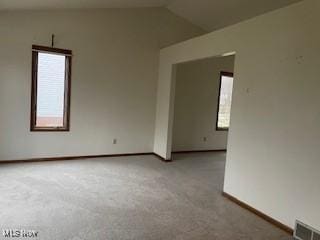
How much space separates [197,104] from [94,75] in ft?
8.52

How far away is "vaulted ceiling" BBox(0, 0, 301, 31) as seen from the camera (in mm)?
4410

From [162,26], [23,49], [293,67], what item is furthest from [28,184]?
[162,26]

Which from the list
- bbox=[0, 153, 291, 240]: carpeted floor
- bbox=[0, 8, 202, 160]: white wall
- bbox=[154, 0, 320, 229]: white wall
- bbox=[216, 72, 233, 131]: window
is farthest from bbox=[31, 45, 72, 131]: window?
bbox=[216, 72, 233, 131]: window

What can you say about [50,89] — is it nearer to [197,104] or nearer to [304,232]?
[197,104]

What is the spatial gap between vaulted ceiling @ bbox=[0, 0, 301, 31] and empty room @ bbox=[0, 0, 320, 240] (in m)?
0.04

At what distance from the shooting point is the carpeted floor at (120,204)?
8.98 feet

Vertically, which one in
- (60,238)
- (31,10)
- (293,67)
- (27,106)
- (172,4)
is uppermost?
(172,4)

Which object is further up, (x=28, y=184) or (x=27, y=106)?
(x=27, y=106)

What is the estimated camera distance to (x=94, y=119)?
18.3ft

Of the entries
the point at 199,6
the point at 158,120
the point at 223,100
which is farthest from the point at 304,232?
the point at 223,100

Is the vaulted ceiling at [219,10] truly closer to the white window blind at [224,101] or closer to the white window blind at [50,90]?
the white window blind at [224,101]

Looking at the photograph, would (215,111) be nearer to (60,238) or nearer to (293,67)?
(293,67)

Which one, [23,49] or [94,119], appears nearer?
[23,49]

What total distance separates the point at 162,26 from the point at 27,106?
3252 millimetres
